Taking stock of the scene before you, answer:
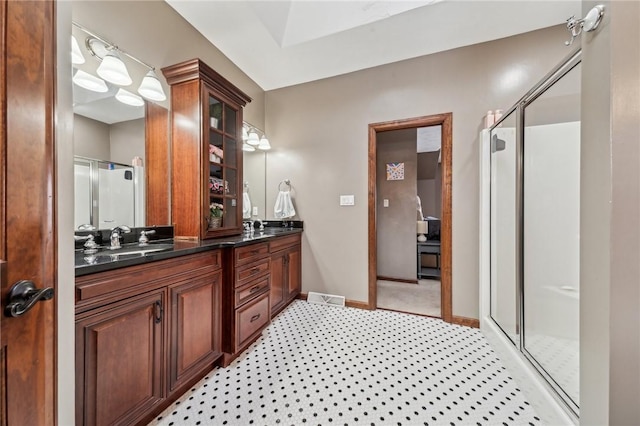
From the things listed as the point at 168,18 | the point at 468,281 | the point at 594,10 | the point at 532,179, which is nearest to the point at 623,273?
the point at 594,10

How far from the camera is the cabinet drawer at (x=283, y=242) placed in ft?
7.30

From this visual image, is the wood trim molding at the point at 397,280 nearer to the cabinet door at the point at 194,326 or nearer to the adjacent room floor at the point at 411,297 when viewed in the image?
the adjacent room floor at the point at 411,297

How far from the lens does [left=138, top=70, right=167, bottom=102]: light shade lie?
1.61 meters

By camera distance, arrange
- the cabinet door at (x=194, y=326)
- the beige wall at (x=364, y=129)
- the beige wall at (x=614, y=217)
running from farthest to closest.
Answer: the beige wall at (x=364, y=129) → the cabinet door at (x=194, y=326) → the beige wall at (x=614, y=217)

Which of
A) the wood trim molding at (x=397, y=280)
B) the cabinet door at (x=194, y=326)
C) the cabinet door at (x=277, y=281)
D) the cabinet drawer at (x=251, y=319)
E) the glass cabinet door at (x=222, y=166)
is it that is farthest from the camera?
the wood trim molding at (x=397, y=280)

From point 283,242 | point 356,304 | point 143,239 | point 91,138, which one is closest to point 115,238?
point 143,239

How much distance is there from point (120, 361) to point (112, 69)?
157 centimetres

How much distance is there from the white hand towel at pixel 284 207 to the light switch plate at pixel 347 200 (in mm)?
592

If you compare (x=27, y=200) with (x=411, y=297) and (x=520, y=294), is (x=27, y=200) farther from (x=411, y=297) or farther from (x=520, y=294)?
(x=411, y=297)

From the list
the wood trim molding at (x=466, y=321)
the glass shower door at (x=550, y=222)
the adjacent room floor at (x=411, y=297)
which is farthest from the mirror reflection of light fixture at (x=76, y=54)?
the wood trim molding at (x=466, y=321)

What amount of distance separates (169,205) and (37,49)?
1.38 meters

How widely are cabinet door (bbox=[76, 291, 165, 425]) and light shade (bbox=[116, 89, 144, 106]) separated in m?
1.32

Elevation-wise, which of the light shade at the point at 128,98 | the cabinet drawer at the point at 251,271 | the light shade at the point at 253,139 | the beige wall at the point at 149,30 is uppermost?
the beige wall at the point at 149,30

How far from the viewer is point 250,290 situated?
178 centimetres
